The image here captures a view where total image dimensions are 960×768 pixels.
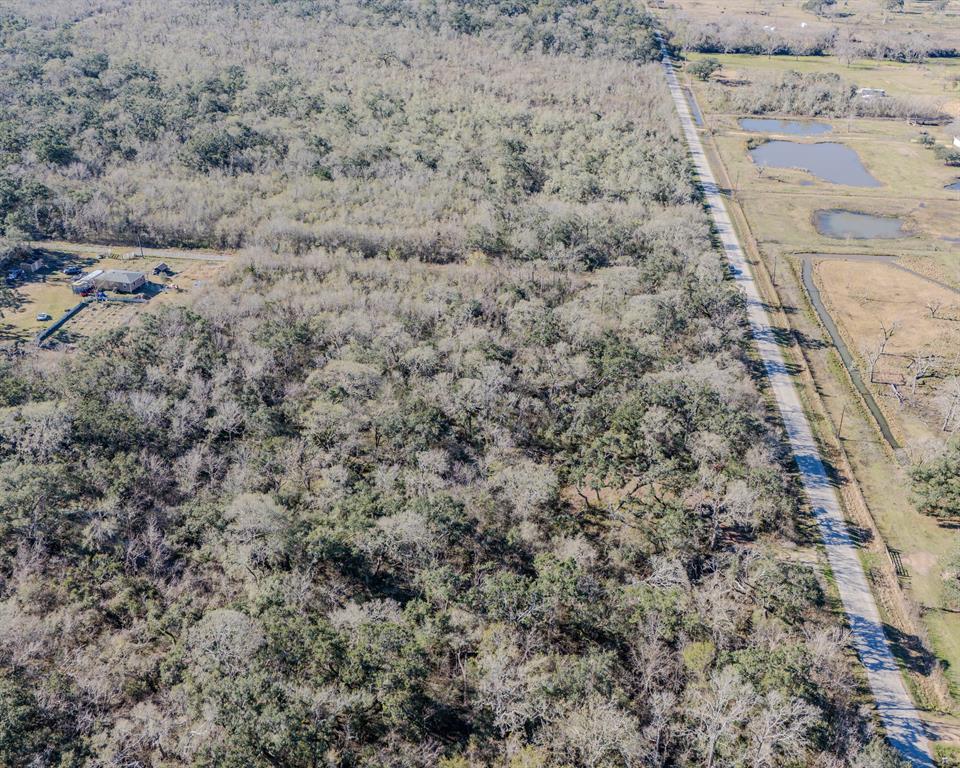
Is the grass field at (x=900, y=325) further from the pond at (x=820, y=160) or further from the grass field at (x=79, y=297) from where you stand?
the grass field at (x=79, y=297)

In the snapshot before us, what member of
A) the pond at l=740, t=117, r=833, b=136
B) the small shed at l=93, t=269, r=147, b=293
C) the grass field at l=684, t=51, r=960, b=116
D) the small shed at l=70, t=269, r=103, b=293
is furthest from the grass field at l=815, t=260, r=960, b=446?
the grass field at l=684, t=51, r=960, b=116

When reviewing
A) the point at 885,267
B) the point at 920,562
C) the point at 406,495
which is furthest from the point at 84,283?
the point at 885,267

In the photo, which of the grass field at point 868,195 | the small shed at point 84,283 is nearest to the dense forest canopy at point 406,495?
the small shed at point 84,283

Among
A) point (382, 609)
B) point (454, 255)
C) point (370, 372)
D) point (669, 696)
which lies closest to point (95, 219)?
point (454, 255)

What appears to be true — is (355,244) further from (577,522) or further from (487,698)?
(487,698)

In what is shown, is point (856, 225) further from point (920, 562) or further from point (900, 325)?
point (920, 562)

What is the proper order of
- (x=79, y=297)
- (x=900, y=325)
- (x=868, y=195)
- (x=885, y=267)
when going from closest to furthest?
(x=900, y=325) → (x=79, y=297) → (x=885, y=267) → (x=868, y=195)
